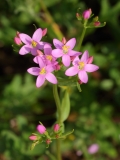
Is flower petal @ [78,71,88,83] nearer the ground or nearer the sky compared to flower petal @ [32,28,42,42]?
nearer the ground

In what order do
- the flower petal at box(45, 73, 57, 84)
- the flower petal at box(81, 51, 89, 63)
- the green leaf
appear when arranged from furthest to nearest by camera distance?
1. the green leaf
2. the flower petal at box(81, 51, 89, 63)
3. the flower petal at box(45, 73, 57, 84)

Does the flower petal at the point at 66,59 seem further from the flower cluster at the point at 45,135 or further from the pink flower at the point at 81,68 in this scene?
the flower cluster at the point at 45,135

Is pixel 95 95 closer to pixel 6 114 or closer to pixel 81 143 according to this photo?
pixel 81 143

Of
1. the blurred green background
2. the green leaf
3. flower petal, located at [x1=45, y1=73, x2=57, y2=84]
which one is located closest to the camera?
flower petal, located at [x1=45, y1=73, x2=57, y2=84]

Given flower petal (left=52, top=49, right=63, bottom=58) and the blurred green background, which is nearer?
flower petal (left=52, top=49, right=63, bottom=58)

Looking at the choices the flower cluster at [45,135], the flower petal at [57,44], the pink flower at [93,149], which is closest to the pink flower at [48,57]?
the flower petal at [57,44]

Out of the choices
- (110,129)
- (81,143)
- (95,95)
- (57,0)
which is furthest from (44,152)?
(57,0)

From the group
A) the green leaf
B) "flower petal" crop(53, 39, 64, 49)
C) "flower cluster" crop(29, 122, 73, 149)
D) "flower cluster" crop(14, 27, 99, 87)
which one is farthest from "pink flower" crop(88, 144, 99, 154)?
"flower petal" crop(53, 39, 64, 49)

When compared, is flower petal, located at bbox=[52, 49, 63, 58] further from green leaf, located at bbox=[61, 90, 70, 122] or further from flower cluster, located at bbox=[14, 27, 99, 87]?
green leaf, located at bbox=[61, 90, 70, 122]

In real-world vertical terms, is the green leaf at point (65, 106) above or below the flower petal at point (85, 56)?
below
